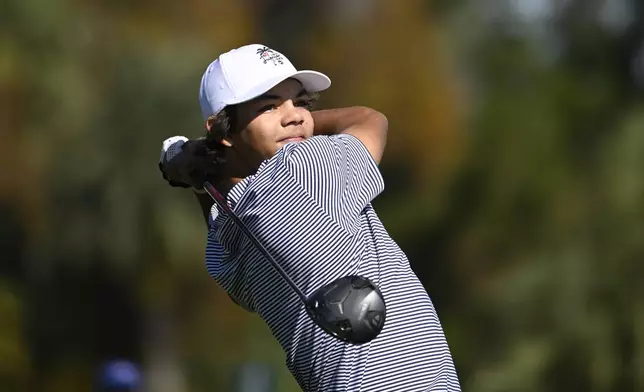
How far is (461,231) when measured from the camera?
18578mm

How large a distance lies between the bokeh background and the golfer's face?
12200 mm

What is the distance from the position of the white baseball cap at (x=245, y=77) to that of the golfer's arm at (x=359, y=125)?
174 mm

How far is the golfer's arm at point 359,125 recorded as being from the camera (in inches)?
140

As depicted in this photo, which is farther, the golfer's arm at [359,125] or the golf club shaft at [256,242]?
the golfer's arm at [359,125]

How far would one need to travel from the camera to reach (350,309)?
2.90m

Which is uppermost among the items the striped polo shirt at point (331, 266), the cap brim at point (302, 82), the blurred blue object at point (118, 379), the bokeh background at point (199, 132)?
the cap brim at point (302, 82)

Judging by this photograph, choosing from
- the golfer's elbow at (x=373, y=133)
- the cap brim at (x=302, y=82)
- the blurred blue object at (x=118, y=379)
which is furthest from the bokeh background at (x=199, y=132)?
the cap brim at (x=302, y=82)

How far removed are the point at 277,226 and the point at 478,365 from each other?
12.8 meters

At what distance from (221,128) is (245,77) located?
0.48 feet

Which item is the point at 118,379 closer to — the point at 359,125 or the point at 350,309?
the point at 359,125

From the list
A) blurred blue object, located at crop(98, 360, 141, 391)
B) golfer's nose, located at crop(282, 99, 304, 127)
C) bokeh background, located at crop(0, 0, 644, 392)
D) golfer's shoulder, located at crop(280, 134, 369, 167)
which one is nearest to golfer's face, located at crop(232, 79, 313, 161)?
golfer's nose, located at crop(282, 99, 304, 127)

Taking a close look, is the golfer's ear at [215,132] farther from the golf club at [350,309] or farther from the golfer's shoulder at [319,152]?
the golf club at [350,309]

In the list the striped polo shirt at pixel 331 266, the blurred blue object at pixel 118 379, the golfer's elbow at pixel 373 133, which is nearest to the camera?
the striped polo shirt at pixel 331 266

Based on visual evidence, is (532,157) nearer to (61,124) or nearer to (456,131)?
(456,131)
